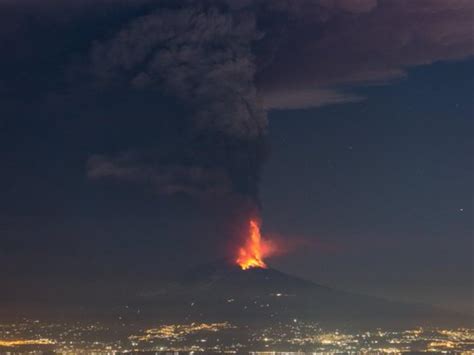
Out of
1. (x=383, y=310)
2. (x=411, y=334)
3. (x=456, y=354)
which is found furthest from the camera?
(x=383, y=310)

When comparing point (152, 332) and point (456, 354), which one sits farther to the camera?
point (152, 332)

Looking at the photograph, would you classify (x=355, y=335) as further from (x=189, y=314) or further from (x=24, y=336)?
(x=24, y=336)

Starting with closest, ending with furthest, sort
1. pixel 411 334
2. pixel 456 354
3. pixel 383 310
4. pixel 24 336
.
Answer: pixel 456 354, pixel 24 336, pixel 411 334, pixel 383 310

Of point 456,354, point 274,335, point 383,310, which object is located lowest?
point 456,354

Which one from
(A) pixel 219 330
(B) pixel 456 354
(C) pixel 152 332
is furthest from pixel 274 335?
(B) pixel 456 354

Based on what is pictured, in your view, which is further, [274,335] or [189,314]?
[189,314]

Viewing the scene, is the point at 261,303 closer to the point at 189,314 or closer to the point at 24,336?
the point at 189,314

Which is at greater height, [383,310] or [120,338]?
[383,310]

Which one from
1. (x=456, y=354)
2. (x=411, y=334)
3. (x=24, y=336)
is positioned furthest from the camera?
(x=411, y=334)

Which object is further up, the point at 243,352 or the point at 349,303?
the point at 349,303
